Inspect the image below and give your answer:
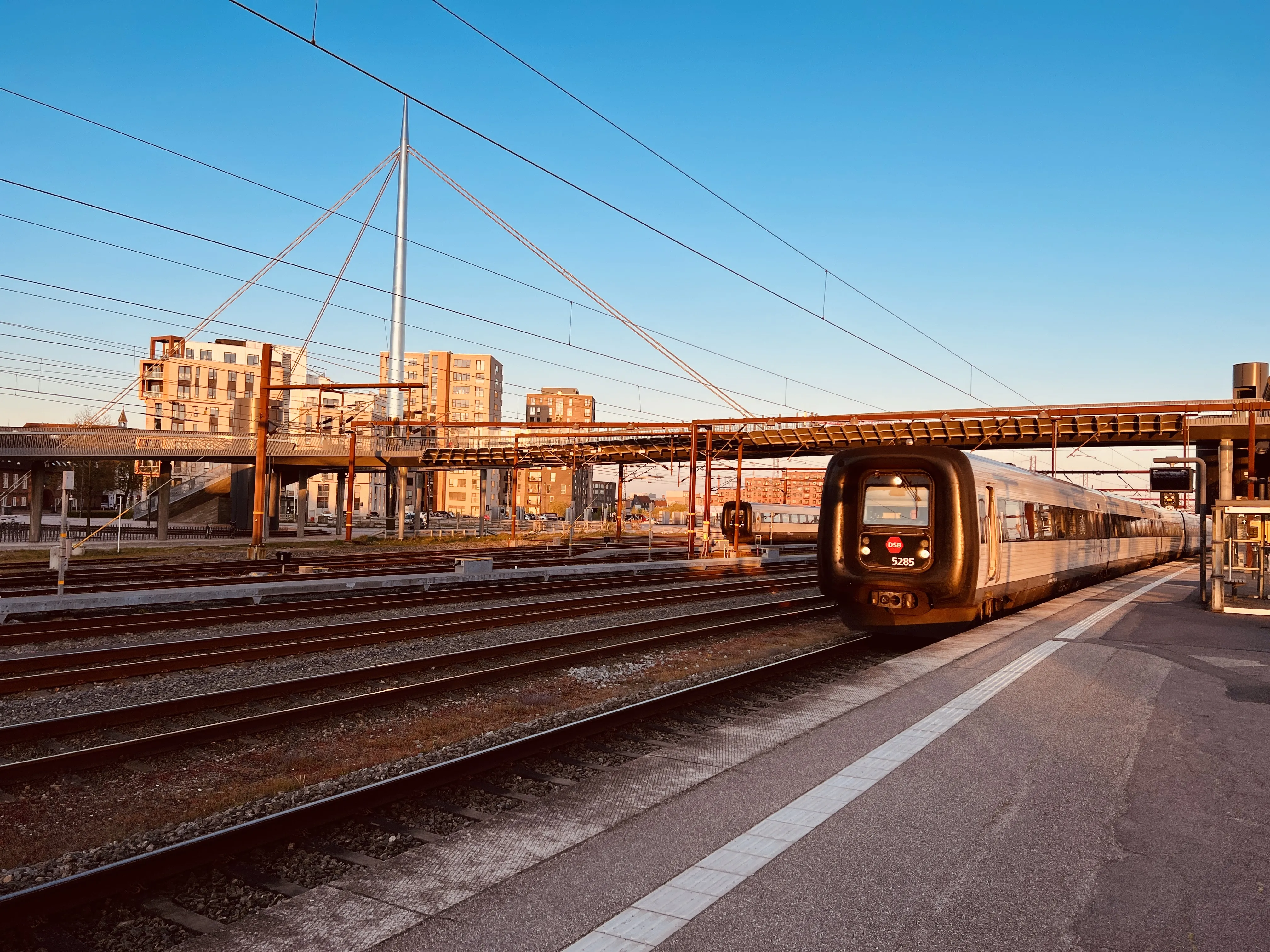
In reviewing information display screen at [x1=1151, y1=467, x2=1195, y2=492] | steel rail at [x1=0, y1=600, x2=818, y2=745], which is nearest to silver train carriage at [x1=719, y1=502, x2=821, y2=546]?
information display screen at [x1=1151, y1=467, x2=1195, y2=492]

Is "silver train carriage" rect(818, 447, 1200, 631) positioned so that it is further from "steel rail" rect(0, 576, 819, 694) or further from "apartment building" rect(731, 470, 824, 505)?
"apartment building" rect(731, 470, 824, 505)

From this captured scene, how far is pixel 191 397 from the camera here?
3659 inches

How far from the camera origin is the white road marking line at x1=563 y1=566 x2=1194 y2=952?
393 centimetres

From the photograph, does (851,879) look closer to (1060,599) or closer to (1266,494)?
(1060,599)

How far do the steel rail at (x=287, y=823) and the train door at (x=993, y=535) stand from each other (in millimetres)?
7483

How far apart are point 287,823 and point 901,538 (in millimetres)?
10428

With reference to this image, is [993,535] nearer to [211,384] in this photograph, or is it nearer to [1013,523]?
[1013,523]

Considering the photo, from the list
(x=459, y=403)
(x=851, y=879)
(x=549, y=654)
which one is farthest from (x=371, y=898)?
(x=459, y=403)

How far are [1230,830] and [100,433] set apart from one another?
51.8 m

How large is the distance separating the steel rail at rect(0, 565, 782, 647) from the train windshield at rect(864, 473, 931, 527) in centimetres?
937

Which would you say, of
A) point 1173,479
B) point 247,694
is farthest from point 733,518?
point 247,694

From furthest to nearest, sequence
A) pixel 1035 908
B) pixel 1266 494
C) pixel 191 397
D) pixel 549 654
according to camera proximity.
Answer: pixel 191 397 < pixel 1266 494 < pixel 549 654 < pixel 1035 908

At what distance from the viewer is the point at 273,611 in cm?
1614

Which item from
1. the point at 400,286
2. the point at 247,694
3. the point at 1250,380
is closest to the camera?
the point at 247,694
